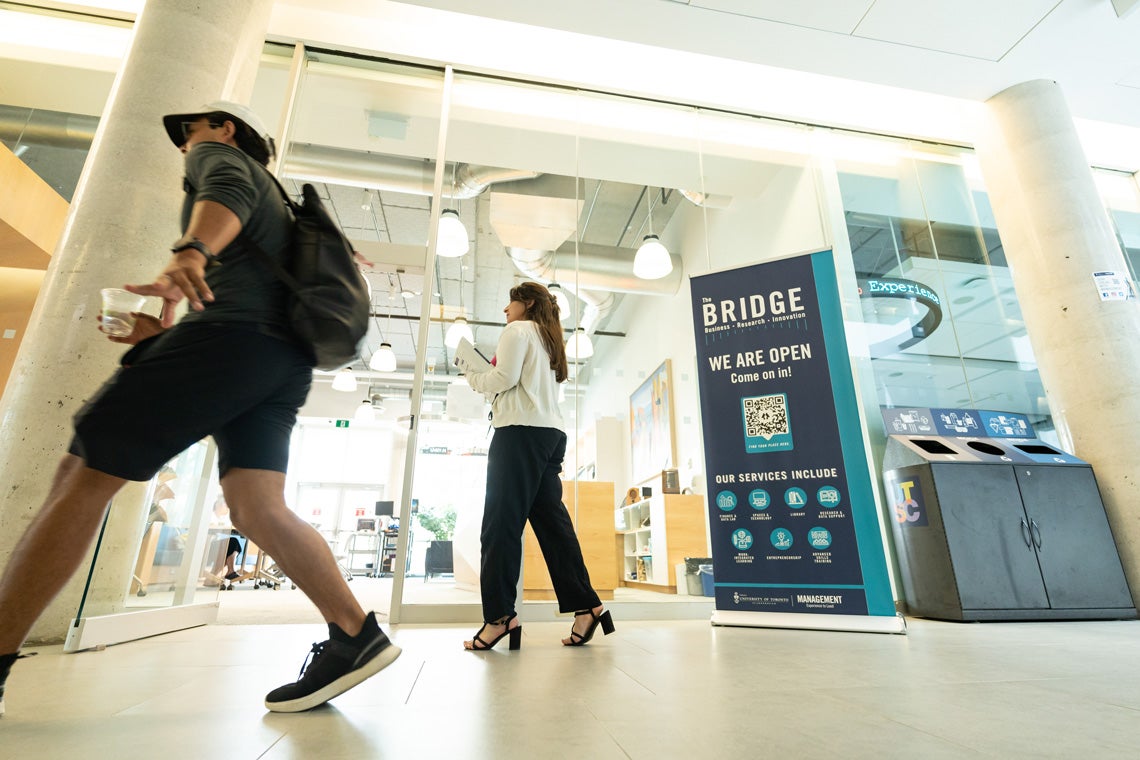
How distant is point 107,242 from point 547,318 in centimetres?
179

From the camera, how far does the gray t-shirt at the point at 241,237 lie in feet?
3.67

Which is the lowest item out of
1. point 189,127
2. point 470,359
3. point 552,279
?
point 470,359

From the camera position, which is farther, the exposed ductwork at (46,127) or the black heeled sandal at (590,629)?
the exposed ductwork at (46,127)

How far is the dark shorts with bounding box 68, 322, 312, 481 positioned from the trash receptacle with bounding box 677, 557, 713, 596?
3767 mm

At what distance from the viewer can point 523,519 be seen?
80.5 inches

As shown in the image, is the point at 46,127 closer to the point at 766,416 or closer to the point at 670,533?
the point at 766,416

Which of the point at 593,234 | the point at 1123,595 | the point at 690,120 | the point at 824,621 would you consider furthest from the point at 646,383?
the point at 1123,595

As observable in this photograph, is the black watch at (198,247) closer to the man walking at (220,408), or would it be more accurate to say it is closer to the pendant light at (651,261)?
the man walking at (220,408)

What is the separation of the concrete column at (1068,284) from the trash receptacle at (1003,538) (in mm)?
243

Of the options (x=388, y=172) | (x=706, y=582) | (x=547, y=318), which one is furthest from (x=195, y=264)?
(x=388, y=172)

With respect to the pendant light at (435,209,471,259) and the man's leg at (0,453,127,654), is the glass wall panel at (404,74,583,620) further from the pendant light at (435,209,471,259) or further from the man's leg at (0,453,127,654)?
the man's leg at (0,453,127,654)

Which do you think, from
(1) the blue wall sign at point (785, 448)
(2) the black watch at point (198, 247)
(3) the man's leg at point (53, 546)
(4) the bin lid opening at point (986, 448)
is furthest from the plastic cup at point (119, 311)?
(4) the bin lid opening at point (986, 448)

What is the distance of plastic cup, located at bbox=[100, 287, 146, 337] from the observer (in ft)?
3.45

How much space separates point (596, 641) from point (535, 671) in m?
0.77
